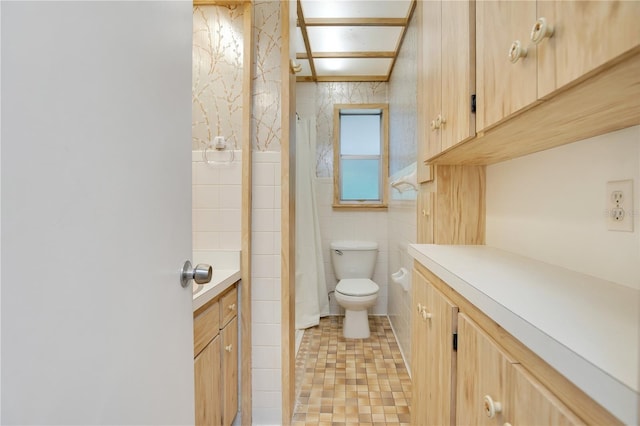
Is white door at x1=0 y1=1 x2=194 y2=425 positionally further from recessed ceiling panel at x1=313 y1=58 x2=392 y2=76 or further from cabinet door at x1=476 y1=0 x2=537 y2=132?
recessed ceiling panel at x1=313 y1=58 x2=392 y2=76

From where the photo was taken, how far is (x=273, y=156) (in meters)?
1.67

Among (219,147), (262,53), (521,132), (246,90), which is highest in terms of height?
(262,53)

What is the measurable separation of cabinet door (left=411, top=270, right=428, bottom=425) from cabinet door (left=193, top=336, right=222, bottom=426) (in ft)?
2.68

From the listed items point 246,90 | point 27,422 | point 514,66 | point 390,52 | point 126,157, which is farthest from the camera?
point 390,52

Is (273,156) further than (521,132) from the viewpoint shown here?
Yes

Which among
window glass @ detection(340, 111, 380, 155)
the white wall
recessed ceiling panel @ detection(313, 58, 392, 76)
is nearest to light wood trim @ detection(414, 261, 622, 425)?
the white wall

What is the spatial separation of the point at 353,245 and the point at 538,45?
252 centimetres

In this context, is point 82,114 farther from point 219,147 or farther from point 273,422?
point 273,422

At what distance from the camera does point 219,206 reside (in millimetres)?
1659

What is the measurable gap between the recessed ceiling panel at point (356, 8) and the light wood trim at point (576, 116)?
1.44 meters

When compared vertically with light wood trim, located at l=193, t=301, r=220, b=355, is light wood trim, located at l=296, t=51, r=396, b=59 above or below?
above

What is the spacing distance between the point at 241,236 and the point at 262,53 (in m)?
0.98

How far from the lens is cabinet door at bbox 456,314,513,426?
0.58 metres

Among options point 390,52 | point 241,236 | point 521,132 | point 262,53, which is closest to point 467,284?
point 521,132
